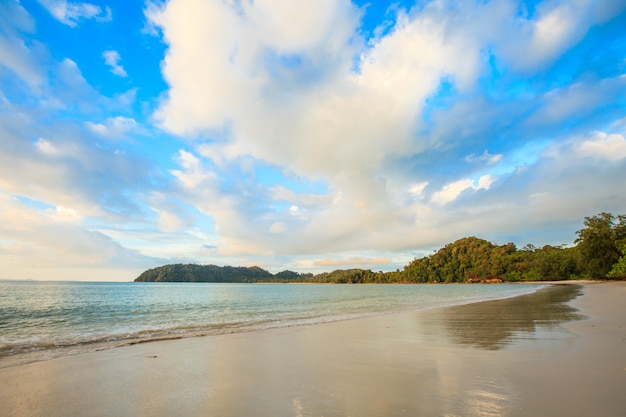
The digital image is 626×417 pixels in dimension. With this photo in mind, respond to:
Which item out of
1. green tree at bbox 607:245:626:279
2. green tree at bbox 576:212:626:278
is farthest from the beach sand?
green tree at bbox 576:212:626:278

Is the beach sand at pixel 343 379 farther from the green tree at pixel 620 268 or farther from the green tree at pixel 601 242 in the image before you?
the green tree at pixel 601 242

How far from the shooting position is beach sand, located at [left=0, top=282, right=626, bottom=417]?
15.2 ft

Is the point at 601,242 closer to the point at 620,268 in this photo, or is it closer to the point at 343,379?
the point at 620,268

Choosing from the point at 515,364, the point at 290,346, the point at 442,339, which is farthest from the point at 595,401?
the point at 290,346

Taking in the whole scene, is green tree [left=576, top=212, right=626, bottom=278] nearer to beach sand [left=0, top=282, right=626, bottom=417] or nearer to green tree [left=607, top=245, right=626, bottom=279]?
Answer: green tree [left=607, top=245, right=626, bottom=279]

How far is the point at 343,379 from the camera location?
6160 millimetres

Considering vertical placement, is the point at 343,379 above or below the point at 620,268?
below

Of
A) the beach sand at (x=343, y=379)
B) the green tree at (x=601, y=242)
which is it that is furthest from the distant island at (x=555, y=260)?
the beach sand at (x=343, y=379)

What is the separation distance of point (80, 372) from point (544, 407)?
28.9ft

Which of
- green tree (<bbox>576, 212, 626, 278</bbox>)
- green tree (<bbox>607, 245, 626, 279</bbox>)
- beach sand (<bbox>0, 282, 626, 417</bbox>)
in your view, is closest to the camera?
beach sand (<bbox>0, 282, 626, 417</bbox>)

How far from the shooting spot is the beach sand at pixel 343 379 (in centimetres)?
464

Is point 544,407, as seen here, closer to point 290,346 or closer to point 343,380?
point 343,380

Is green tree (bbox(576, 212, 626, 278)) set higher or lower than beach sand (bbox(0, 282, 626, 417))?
higher

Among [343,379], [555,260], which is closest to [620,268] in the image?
[555,260]
